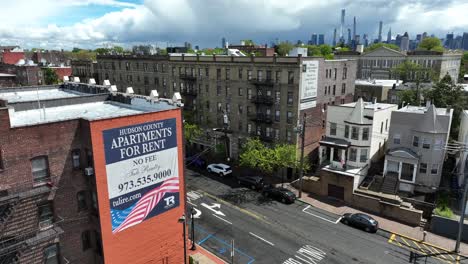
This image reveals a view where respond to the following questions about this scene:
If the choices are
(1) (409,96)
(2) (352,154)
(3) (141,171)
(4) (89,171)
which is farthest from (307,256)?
(1) (409,96)

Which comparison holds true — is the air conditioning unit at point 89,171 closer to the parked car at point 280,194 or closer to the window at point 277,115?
the parked car at point 280,194

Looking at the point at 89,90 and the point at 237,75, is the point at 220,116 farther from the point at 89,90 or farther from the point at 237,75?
the point at 89,90

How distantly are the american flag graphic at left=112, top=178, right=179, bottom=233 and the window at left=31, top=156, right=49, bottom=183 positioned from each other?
5553 millimetres

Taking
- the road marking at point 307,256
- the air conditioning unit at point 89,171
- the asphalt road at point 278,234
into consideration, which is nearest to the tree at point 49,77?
the asphalt road at point 278,234

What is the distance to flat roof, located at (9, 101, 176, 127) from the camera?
2262 cm

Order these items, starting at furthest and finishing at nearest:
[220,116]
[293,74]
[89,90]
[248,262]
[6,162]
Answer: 1. [220,116]
2. [293,74]
3. [89,90]
4. [248,262]
5. [6,162]

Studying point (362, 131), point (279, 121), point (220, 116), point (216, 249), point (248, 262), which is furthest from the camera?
point (220, 116)

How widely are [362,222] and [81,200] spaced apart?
84.3ft

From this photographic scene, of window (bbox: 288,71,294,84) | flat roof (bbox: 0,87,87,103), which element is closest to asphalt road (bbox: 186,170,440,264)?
window (bbox: 288,71,294,84)

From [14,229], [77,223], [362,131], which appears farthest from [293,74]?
[14,229]

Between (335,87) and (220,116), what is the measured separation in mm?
19439

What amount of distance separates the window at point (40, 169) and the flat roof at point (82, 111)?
13.7ft

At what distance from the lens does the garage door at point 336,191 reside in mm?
38344

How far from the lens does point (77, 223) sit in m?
20.3
